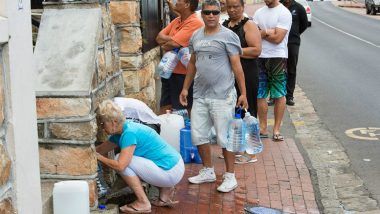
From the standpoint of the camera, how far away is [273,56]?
797cm

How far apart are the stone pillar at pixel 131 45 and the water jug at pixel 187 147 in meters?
0.68

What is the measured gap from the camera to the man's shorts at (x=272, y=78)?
798cm

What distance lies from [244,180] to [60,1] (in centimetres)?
266

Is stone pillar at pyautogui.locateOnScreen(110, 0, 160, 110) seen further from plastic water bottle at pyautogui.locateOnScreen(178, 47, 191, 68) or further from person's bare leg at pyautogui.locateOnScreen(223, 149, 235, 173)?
person's bare leg at pyautogui.locateOnScreen(223, 149, 235, 173)

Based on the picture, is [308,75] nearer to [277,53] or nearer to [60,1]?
[277,53]

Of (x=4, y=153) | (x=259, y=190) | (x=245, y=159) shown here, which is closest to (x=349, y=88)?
(x=245, y=159)

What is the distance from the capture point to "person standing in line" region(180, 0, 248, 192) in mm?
5762

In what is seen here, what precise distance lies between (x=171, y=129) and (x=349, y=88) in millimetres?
7088

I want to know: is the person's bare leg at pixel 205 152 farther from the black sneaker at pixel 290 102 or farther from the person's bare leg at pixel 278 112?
the black sneaker at pixel 290 102

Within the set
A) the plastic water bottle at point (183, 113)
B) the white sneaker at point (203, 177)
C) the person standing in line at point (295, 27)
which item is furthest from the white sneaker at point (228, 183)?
the person standing in line at point (295, 27)

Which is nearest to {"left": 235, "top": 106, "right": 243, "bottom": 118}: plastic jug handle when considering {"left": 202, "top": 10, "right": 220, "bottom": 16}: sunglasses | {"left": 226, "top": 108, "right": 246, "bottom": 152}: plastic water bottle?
{"left": 226, "top": 108, "right": 246, "bottom": 152}: plastic water bottle

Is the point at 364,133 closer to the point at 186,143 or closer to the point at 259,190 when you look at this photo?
the point at 186,143

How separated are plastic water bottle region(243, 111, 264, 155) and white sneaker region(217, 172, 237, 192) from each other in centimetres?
48

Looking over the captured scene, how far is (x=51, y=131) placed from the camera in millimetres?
4598
